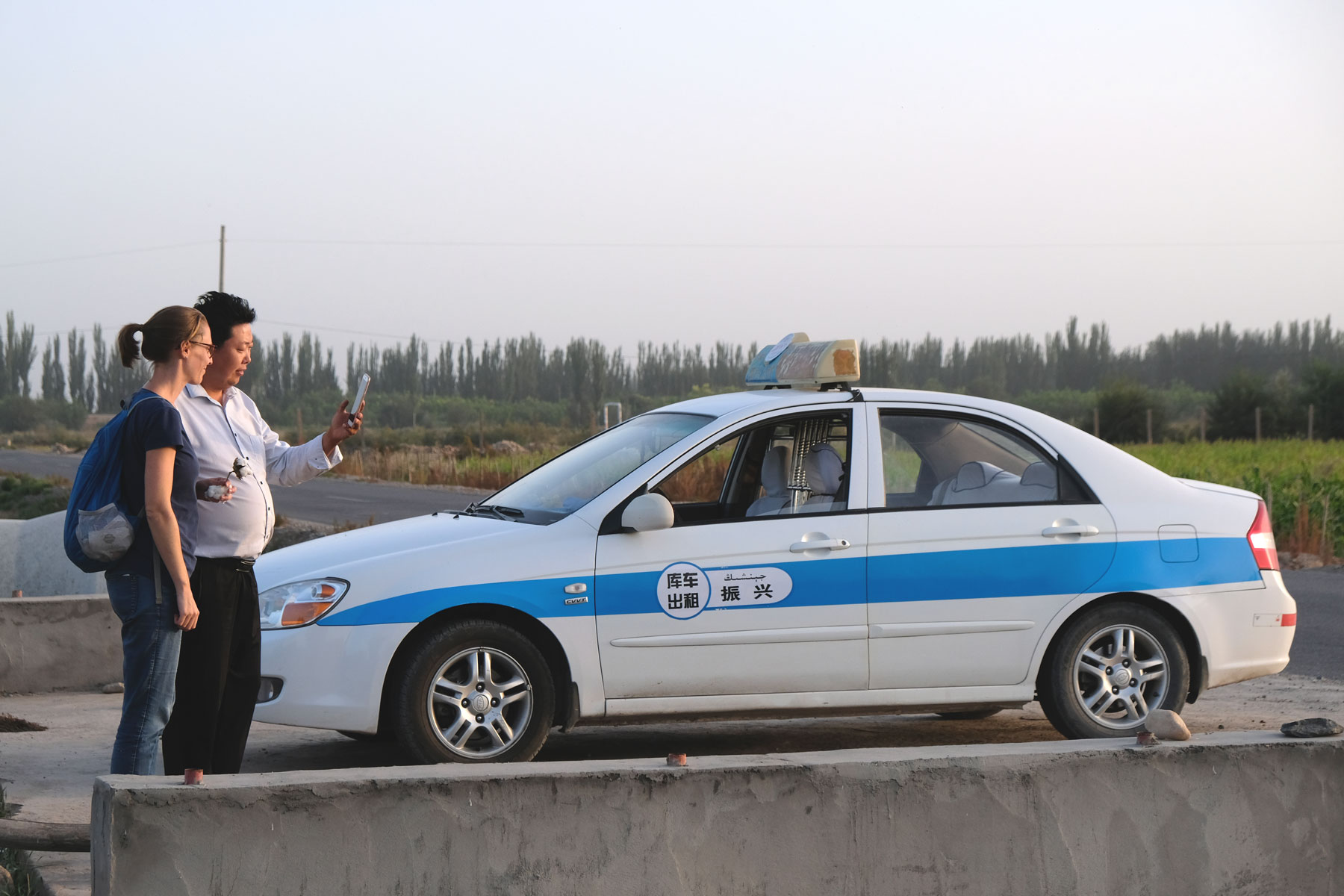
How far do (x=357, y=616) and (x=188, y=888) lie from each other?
7.26 feet

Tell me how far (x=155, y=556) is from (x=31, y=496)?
29369 mm

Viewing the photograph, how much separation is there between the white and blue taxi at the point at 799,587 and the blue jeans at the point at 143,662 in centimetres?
126

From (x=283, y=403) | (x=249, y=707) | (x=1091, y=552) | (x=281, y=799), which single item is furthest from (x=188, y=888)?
(x=283, y=403)

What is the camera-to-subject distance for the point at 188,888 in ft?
11.2

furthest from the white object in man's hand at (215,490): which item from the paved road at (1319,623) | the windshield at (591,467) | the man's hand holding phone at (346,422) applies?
the paved road at (1319,623)

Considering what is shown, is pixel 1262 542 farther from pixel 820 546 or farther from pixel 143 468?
pixel 143 468

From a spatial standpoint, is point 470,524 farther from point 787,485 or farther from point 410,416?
point 410,416

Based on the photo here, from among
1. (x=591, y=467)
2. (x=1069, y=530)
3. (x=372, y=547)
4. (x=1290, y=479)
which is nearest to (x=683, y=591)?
(x=591, y=467)

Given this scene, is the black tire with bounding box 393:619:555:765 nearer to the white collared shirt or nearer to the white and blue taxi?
the white and blue taxi

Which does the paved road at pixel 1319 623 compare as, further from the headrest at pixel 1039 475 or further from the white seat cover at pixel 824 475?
the white seat cover at pixel 824 475

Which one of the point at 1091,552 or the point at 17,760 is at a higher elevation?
the point at 1091,552

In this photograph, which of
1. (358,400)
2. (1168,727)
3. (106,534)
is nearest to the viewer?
(1168,727)

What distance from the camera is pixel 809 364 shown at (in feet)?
22.0

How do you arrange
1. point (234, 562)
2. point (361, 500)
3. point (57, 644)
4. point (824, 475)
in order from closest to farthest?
point (234, 562), point (824, 475), point (57, 644), point (361, 500)
